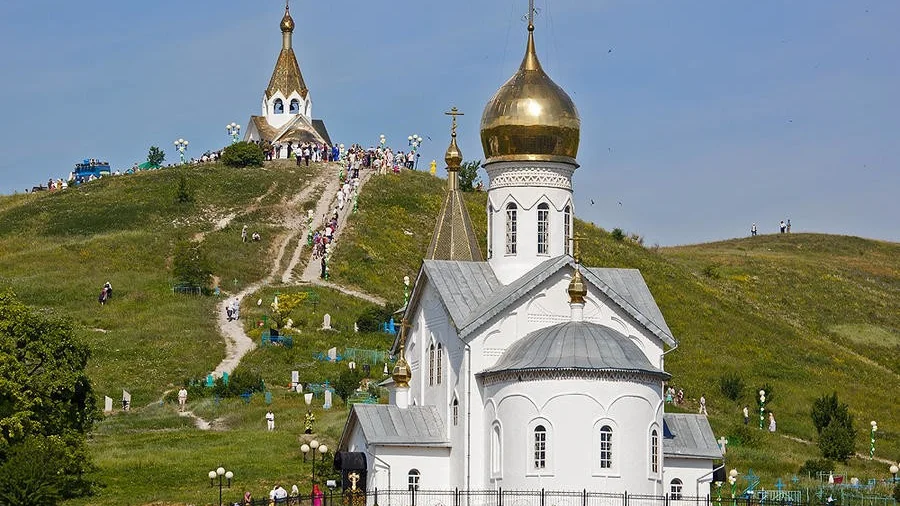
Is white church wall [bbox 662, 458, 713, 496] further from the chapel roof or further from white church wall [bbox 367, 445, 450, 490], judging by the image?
the chapel roof

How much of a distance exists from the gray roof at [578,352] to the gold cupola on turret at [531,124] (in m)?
5.30

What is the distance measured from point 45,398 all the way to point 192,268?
3192cm

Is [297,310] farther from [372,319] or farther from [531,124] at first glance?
[531,124]

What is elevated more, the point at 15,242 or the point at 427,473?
the point at 15,242

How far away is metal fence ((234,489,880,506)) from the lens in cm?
3872

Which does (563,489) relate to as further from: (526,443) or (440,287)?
(440,287)

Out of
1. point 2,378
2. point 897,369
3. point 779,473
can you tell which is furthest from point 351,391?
point 897,369

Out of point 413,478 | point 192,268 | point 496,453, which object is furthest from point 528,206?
point 192,268

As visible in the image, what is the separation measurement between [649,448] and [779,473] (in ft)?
38.7

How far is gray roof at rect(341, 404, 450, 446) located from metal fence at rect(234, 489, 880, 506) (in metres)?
1.27

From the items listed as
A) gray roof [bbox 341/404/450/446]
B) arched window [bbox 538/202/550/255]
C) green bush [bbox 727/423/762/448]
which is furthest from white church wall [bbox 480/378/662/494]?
Result: green bush [bbox 727/423/762/448]

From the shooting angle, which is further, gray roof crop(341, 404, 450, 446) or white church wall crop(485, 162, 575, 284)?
white church wall crop(485, 162, 575, 284)

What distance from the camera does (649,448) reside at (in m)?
39.8

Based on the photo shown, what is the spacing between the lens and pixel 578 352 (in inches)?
1566
